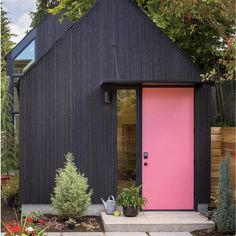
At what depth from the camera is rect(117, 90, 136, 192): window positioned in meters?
8.85

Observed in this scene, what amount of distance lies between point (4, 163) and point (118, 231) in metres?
4.42

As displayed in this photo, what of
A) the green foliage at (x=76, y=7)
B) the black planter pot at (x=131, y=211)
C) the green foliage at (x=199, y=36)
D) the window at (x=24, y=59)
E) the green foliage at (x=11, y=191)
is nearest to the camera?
the black planter pot at (x=131, y=211)

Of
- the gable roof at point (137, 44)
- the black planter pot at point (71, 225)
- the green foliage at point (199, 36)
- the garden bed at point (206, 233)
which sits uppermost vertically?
the green foliage at point (199, 36)

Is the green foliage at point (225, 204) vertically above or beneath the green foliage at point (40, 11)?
beneath

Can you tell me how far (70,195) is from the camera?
306 inches

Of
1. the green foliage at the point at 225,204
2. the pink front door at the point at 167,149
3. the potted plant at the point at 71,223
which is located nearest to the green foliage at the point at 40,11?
the pink front door at the point at 167,149

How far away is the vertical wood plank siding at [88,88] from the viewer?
871 cm

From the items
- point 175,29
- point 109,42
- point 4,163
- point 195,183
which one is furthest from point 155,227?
point 175,29

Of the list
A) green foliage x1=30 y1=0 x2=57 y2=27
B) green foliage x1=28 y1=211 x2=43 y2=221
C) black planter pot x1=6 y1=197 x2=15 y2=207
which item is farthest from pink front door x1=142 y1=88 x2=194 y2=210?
green foliage x1=30 y1=0 x2=57 y2=27

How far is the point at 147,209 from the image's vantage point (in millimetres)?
8812

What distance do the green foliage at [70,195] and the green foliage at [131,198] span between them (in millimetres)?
620

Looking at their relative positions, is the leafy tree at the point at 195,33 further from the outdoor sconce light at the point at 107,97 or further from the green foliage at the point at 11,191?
the green foliage at the point at 11,191

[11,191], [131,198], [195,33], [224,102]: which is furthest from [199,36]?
[11,191]

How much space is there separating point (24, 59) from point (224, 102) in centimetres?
922
